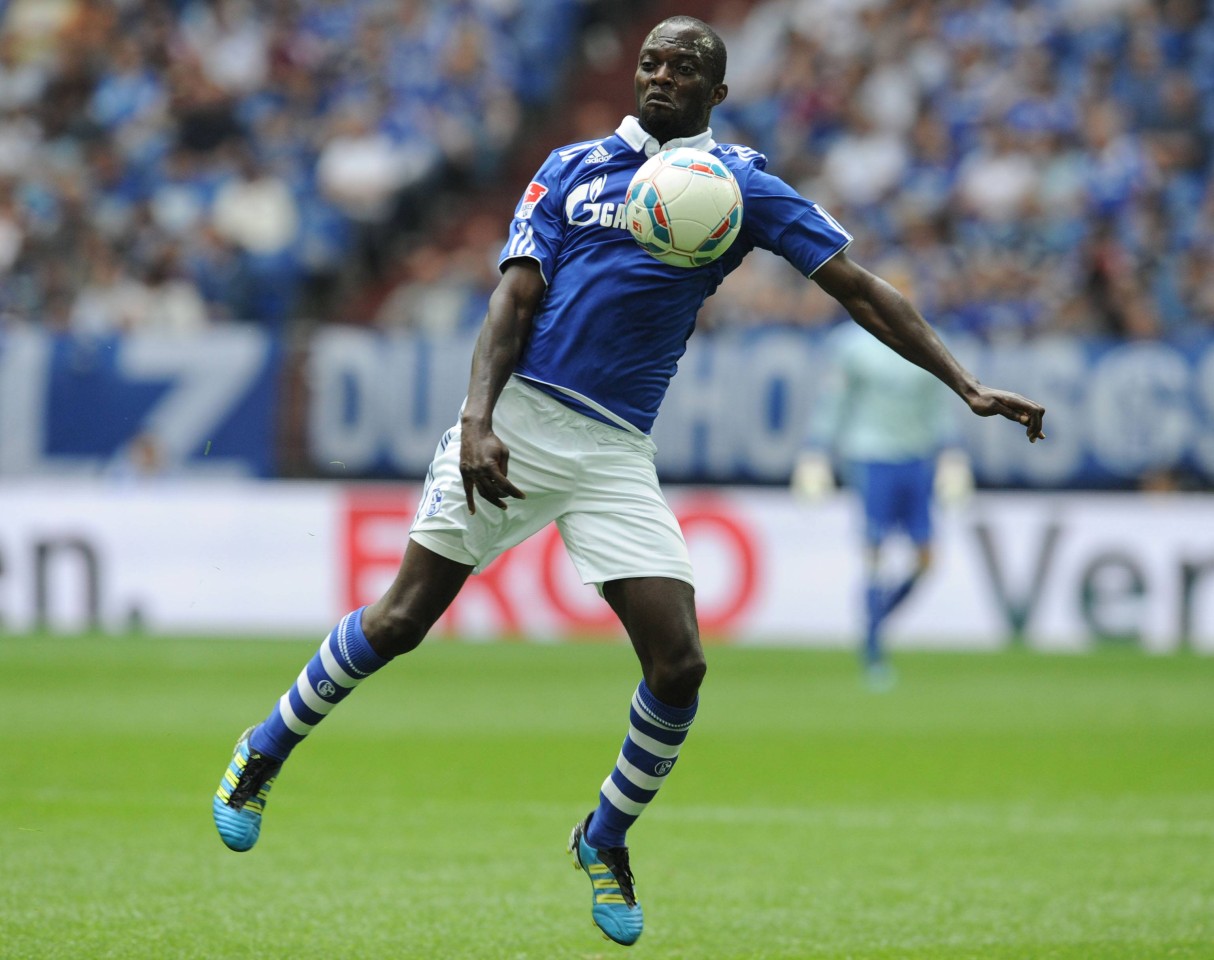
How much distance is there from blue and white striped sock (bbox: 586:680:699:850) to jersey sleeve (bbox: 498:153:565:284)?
1.27 meters

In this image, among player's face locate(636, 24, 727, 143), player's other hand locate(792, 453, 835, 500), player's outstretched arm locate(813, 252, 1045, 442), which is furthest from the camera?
player's other hand locate(792, 453, 835, 500)

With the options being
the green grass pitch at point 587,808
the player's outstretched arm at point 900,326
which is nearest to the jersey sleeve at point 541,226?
the player's outstretched arm at point 900,326

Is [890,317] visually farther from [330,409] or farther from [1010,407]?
[330,409]

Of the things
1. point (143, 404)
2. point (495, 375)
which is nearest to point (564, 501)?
point (495, 375)

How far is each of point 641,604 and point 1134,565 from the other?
1036 centimetres

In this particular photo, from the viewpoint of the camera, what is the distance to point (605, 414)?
211 inches

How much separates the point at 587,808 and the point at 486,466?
311 cm

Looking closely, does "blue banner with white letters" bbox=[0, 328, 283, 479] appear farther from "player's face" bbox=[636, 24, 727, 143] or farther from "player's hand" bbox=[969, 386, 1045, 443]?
"player's hand" bbox=[969, 386, 1045, 443]

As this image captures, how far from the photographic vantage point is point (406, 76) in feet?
68.1

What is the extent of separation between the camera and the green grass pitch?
5332mm

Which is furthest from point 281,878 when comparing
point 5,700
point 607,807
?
point 5,700

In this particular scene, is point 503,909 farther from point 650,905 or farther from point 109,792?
point 109,792

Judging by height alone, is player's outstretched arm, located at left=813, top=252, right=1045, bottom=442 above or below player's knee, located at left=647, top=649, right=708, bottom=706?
above

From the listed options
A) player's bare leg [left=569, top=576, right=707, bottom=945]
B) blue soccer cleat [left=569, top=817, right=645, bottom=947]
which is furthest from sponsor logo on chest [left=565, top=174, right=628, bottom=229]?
blue soccer cleat [left=569, top=817, right=645, bottom=947]
